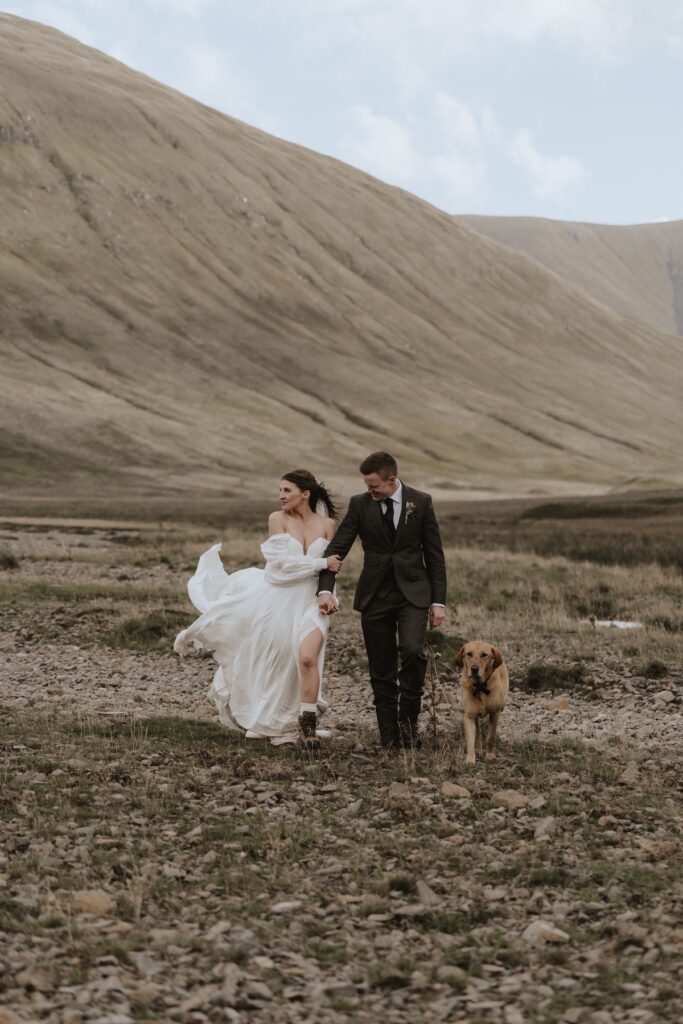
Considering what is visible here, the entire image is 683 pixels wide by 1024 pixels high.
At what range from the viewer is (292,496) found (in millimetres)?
13891

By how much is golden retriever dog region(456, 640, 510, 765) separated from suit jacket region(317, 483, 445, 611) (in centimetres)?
64

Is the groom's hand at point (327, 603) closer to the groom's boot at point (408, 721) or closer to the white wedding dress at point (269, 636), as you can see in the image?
the white wedding dress at point (269, 636)

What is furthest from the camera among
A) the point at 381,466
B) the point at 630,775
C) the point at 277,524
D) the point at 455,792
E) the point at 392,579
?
the point at 277,524

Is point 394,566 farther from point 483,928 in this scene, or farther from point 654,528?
point 654,528

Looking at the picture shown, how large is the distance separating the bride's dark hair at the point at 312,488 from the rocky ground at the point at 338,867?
8.23 feet

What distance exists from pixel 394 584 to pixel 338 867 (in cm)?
433

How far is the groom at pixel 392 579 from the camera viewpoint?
13.0 metres

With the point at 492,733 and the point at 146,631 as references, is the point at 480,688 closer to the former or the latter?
the point at 492,733

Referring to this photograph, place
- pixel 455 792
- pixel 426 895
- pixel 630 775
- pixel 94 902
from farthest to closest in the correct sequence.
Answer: pixel 630 775, pixel 455 792, pixel 426 895, pixel 94 902

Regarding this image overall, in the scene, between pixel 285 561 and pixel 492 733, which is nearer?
pixel 492 733

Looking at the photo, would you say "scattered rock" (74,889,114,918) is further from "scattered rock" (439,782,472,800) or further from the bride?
the bride

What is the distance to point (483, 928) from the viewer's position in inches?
318

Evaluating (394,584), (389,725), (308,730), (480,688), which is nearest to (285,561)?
(394,584)

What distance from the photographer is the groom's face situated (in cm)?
1284
